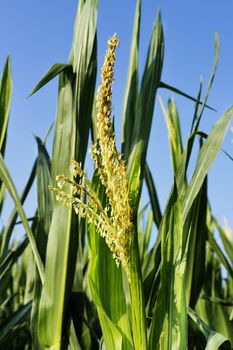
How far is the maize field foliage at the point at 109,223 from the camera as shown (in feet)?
2.65

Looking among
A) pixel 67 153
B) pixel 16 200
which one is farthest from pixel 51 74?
pixel 16 200

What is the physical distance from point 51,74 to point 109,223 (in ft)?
1.63

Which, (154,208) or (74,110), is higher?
(74,110)

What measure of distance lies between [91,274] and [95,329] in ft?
1.80

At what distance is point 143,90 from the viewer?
1.30m

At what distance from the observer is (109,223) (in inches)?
31.3

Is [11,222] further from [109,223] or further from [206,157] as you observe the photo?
[109,223]

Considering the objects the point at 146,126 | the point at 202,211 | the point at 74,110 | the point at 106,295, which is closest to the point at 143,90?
the point at 146,126

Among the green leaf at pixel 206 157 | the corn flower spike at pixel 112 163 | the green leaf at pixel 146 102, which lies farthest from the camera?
the green leaf at pixel 146 102

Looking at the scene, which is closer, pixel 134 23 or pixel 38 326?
pixel 38 326

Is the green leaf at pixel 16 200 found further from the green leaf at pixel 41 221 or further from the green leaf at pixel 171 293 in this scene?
the green leaf at pixel 171 293

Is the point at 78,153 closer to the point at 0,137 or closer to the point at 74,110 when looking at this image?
the point at 74,110

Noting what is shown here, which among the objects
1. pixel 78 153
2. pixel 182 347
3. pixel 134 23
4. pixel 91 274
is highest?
pixel 134 23

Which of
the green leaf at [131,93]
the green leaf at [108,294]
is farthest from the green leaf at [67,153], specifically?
the green leaf at [108,294]
